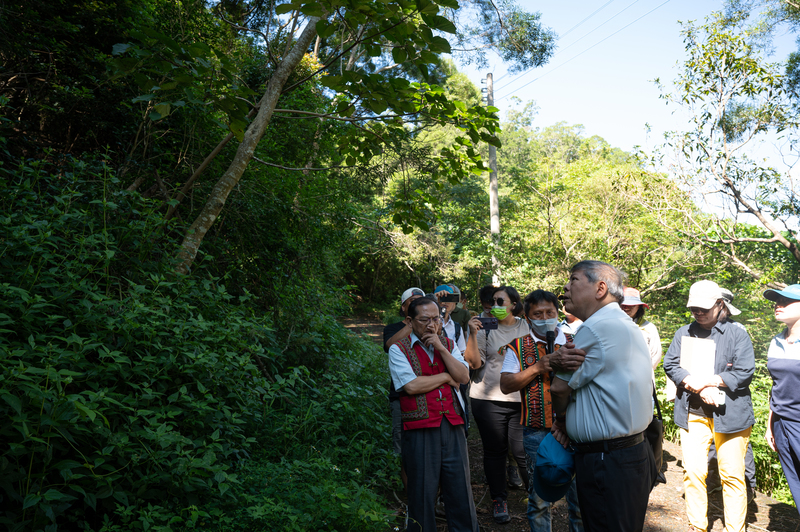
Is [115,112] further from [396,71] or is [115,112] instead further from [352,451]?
[396,71]

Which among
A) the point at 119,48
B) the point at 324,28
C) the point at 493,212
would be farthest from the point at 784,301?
the point at 493,212

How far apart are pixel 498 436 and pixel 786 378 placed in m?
2.23

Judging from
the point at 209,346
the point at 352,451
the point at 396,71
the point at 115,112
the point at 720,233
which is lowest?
the point at 352,451

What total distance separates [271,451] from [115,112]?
3999mm

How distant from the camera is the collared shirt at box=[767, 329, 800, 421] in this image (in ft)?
10.9

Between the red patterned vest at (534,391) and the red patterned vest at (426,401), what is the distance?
704mm

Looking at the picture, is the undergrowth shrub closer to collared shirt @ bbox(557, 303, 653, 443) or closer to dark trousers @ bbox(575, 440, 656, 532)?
dark trousers @ bbox(575, 440, 656, 532)

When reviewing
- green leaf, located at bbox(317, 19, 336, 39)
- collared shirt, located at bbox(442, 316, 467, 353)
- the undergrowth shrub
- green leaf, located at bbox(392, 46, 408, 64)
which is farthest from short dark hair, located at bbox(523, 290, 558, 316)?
green leaf, located at bbox(317, 19, 336, 39)

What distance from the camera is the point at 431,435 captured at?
312 cm

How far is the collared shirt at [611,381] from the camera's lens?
237cm

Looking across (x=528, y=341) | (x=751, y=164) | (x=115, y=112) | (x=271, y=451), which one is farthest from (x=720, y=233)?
(x=115, y=112)

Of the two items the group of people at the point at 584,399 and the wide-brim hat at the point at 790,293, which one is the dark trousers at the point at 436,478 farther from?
the wide-brim hat at the point at 790,293

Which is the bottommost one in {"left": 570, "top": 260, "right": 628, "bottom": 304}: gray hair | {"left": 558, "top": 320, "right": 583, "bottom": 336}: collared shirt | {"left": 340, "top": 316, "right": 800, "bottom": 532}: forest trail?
{"left": 340, "top": 316, "right": 800, "bottom": 532}: forest trail

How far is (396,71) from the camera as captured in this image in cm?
1483
